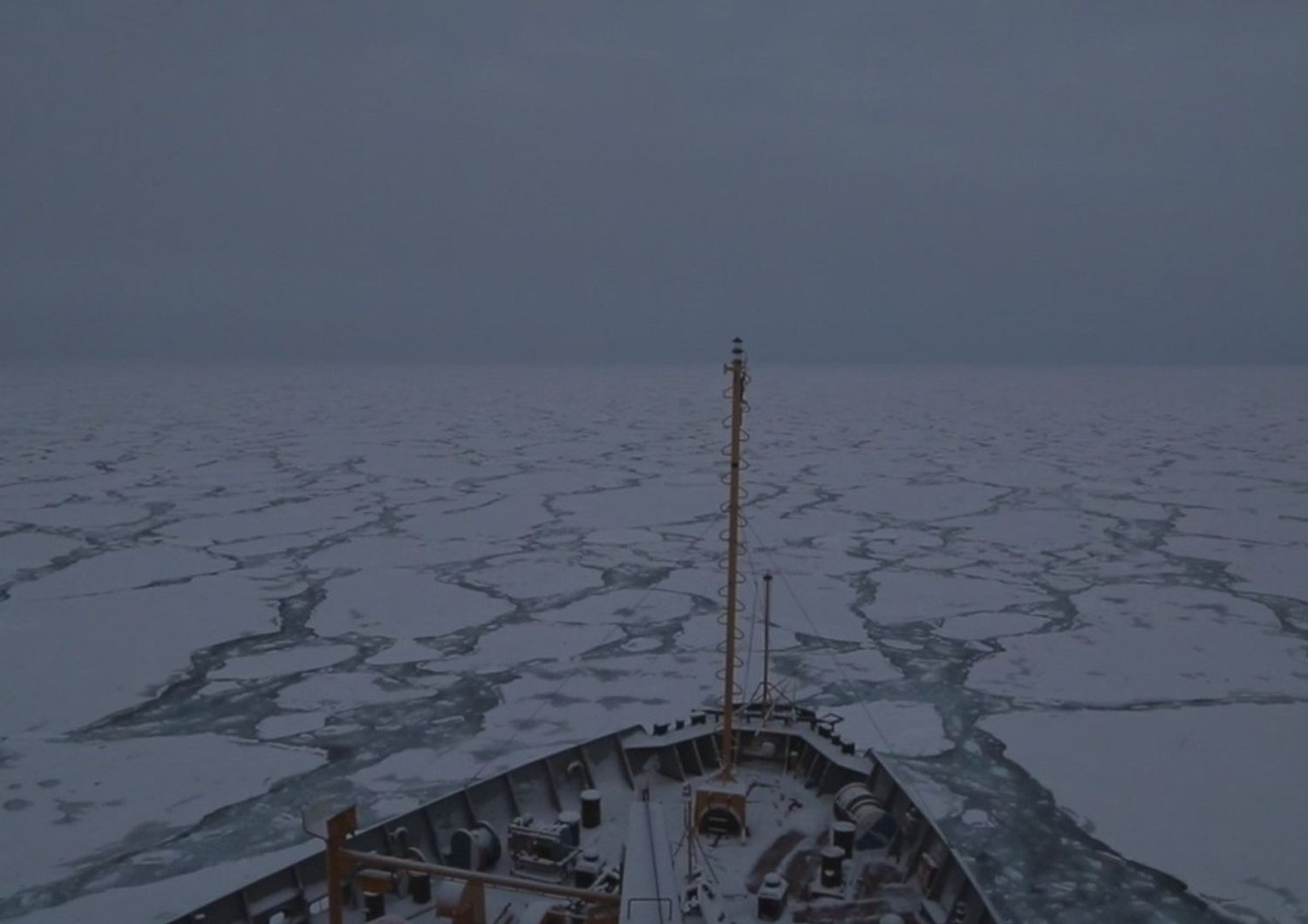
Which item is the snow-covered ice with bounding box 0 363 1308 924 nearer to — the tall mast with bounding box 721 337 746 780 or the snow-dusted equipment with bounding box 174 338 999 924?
the snow-dusted equipment with bounding box 174 338 999 924

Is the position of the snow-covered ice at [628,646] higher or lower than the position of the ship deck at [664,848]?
lower

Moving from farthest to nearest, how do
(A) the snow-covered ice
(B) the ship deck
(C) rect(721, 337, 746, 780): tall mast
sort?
(A) the snow-covered ice, (C) rect(721, 337, 746, 780): tall mast, (B) the ship deck

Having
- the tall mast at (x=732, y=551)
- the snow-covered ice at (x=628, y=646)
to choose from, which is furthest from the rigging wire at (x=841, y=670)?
the tall mast at (x=732, y=551)

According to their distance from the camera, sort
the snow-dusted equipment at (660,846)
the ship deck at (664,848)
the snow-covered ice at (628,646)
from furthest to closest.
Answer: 1. the snow-covered ice at (628,646)
2. the ship deck at (664,848)
3. the snow-dusted equipment at (660,846)

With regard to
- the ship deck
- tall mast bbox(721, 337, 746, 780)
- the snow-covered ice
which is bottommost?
the snow-covered ice

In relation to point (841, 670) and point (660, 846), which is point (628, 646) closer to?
point (841, 670)

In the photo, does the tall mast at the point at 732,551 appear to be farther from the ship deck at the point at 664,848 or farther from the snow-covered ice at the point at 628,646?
the snow-covered ice at the point at 628,646

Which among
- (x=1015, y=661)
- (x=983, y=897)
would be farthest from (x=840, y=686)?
(x=983, y=897)

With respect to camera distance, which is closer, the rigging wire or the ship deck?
the ship deck

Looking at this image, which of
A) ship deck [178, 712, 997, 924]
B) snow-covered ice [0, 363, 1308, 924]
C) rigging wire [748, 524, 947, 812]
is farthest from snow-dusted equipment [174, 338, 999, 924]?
snow-covered ice [0, 363, 1308, 924]
